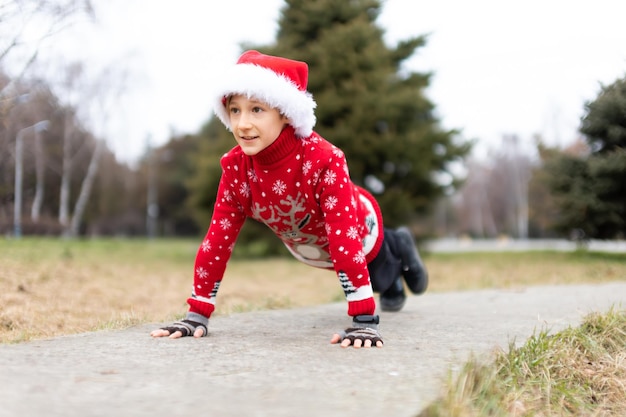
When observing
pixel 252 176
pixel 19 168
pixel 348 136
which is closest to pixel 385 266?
pixel 252 176

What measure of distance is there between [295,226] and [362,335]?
74 centimetres

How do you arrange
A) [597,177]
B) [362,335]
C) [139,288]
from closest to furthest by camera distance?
[362,335]
[139,288]
[597,177]

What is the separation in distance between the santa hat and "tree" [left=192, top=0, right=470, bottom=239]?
358 inches

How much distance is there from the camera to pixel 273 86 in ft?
8.27

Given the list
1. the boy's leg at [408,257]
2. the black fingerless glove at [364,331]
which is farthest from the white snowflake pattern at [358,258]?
the boy's leg at [408,257]

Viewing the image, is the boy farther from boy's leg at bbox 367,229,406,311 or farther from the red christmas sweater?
boy's leg at bbox 367,229,406,311

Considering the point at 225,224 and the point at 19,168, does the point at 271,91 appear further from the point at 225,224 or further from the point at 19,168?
the point at 19,168

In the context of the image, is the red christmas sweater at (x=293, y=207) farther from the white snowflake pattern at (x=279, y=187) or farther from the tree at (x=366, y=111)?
the tree at (x=366, y=111)

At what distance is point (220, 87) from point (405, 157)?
998 cm

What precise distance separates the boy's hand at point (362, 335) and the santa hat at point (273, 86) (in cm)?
89

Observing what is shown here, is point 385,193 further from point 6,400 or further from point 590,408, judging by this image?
point 6,400

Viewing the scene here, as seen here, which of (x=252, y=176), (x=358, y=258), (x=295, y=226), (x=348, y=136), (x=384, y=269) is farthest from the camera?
(x=348, y=136)

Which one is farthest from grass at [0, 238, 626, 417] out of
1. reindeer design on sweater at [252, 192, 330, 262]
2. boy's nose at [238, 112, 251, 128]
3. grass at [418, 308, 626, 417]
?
boy's nose at [238, 112, 251, 128]

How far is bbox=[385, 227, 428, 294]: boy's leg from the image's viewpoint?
3.38 metres
